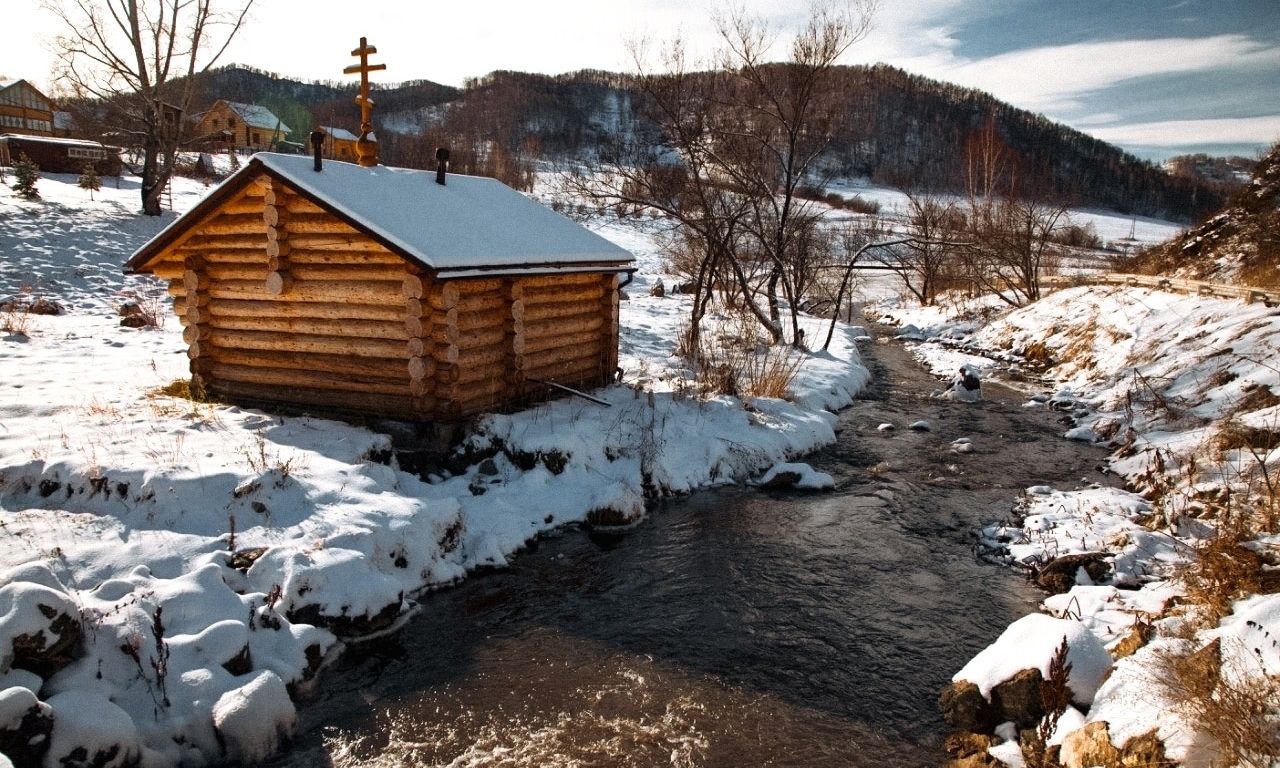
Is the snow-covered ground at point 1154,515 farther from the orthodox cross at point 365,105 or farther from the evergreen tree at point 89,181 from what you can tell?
the evergreen tree at point 89,181

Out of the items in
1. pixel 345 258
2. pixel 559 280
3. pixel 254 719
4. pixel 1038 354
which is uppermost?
pixel 345 258

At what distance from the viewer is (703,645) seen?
680 cm

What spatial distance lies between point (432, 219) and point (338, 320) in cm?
188

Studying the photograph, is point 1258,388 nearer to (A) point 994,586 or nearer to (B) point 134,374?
(A) point 994,586

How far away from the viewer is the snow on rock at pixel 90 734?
15.6 ft

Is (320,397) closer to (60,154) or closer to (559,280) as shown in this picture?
(559,280)

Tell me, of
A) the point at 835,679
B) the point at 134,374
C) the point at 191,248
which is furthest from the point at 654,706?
the point at 134,374

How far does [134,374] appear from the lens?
12297 millimetres

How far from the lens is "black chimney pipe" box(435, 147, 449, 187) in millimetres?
11594

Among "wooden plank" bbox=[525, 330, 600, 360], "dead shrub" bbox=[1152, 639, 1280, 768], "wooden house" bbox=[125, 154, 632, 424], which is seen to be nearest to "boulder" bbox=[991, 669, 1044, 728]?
"dead shrub" bbox=[1152, 639, 1280, 768]

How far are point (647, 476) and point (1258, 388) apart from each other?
9421 millimetres

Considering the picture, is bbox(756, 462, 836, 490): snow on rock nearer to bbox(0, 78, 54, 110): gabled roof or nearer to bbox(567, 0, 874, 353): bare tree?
bbox(567, 0, 874, 353): bare tree

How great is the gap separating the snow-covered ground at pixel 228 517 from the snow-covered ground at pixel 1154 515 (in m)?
3.75

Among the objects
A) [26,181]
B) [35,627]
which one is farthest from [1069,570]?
Result: [26,181]
